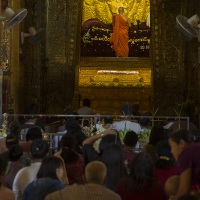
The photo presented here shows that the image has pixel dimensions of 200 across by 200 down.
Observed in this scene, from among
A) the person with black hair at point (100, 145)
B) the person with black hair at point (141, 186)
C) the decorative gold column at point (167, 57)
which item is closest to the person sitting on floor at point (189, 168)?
the person with black hair at point (141, 186)

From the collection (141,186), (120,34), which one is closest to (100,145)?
(141,186)

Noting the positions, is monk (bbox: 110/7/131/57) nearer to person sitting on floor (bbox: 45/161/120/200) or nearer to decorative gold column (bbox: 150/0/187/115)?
decorative gold column (bbox: 150/0/187/115)

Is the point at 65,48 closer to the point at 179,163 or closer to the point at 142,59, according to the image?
the point at 142,59

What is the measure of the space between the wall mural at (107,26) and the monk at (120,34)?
796mm

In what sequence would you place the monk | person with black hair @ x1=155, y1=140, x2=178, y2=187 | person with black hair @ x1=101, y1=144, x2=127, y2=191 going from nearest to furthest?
person with black hair @ x1=101, y1=144, x2=127, y2=191 < person with black hair @ x1=155, y1=140, x2=178, y2=187 < the monk

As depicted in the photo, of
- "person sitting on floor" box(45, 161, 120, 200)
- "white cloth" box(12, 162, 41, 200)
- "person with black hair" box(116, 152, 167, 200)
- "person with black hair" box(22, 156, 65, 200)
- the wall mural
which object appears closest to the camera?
"person sitting on floor" box(45, 161, 120, 200)

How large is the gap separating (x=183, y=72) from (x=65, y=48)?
4570 mm

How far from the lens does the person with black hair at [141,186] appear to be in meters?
6.19

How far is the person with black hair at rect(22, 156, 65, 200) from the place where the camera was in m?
6.31

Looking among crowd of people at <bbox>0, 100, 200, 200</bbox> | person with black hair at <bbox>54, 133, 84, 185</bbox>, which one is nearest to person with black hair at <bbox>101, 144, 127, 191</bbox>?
crowd of people at <bbox>0, 100, 200, 200</bbox>

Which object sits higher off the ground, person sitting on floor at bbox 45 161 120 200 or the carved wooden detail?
the carved wooden detail

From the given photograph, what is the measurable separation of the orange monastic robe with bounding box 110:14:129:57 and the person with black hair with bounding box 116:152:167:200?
2153 cm

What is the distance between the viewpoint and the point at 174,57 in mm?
25984

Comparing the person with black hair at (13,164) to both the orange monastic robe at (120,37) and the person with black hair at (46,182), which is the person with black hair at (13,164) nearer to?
the person with black hair at (46,182)
